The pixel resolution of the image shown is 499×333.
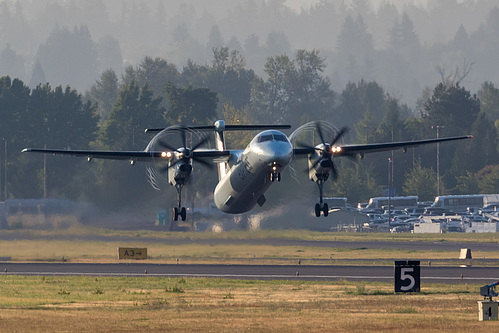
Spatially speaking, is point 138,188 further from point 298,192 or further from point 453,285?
point 453,285

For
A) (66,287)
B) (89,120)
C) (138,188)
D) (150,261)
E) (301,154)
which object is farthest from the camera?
(89,120)

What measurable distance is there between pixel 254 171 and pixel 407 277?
13.4m

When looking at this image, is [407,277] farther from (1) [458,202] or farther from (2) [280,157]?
(1) [458,202]

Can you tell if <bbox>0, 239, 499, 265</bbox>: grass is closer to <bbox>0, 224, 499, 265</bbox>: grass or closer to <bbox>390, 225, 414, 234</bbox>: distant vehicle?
<bbox>0, 224, 499, 265</bbox>: grass

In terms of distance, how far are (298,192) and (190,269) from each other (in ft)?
93.9

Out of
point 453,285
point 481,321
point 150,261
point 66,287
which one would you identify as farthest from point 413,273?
point 150,261

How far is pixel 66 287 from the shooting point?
52094 millimetres

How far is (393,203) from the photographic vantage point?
13900 cm

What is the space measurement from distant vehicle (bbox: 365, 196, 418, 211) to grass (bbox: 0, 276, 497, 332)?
273 feet

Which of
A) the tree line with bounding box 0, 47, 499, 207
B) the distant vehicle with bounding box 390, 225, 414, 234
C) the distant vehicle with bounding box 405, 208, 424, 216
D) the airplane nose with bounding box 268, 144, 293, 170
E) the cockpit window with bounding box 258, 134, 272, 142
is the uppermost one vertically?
the tree line with bounding box 0, 47, 499, 207

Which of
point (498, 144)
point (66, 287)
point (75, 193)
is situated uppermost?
point (498, 144)

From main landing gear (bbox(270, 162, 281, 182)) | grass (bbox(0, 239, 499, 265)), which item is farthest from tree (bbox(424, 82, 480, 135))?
main landing gear (bbox(270, 162, 281, 182))

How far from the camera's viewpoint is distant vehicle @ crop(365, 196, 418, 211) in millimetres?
136875

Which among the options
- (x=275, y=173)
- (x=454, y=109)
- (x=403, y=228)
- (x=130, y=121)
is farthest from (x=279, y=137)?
(x=454, y=109)
